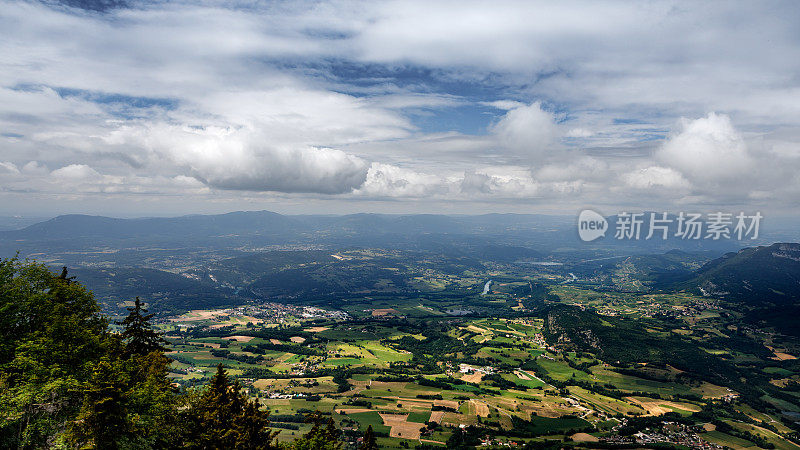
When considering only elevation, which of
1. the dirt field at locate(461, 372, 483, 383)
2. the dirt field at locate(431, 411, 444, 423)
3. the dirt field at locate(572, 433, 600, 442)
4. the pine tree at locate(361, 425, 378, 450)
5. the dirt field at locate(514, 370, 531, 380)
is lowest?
the dirt field at locate(461, 372, 483, 383)

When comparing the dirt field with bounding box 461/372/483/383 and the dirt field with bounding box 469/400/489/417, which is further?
the dirt field with bounding box 461/372/483/383

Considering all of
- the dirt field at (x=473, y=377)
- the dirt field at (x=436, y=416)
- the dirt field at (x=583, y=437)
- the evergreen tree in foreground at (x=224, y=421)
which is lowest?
the dirt field at (x=473, y=377)

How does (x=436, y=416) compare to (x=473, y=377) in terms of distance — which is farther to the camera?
(x=473, y=377)

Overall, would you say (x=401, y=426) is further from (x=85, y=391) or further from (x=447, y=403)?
(x=85, y=391)

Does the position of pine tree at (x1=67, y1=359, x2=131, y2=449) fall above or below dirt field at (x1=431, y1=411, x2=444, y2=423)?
above

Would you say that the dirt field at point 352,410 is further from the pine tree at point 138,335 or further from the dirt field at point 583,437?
the pine tree at point 138,335

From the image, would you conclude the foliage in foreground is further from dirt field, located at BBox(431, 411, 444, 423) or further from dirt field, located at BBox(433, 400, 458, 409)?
dirt field, located at BBox(433, 400, 458, 409)

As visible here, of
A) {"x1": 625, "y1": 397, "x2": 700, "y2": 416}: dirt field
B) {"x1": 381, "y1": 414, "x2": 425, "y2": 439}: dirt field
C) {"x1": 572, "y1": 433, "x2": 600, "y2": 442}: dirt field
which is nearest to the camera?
{"x1": 572, "y1": 433, "x2": 600, "y2": 442}: dirt field

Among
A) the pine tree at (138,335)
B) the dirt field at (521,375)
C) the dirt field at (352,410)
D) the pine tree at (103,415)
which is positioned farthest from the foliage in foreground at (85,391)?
the dirt field at (521,375)

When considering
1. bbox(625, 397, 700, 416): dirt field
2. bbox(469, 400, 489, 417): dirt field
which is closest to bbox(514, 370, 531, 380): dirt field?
bbox(625, 397, 700, 416): dirt field

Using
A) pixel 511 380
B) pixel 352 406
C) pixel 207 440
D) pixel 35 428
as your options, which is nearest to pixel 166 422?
pixel 207 440

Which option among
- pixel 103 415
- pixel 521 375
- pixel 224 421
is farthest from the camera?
pixel 521 375

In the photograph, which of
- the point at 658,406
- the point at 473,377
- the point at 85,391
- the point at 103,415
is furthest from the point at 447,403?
the point at 85,391
